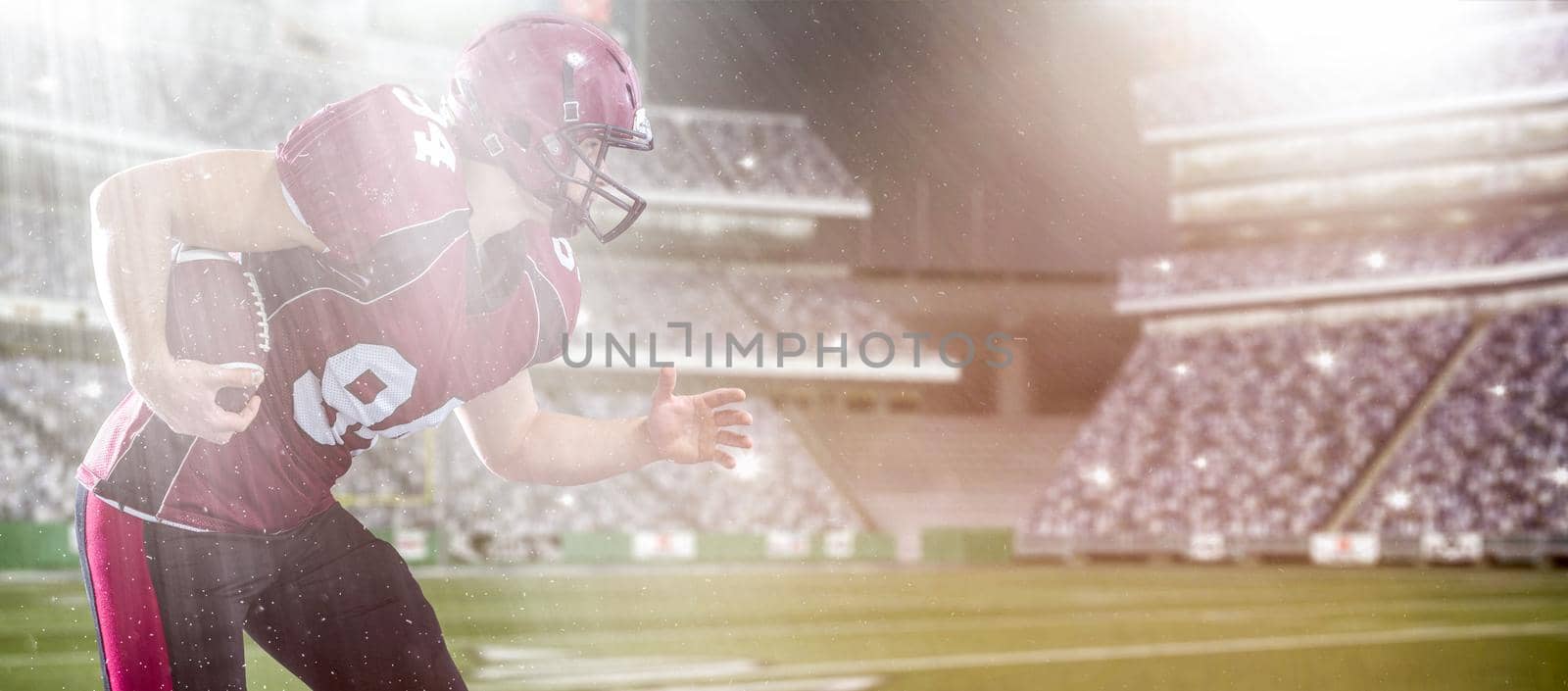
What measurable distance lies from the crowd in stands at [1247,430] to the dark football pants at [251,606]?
54.5 feet

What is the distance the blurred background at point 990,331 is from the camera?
8.70m

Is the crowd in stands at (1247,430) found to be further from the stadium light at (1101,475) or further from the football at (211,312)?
the football at (211,312)

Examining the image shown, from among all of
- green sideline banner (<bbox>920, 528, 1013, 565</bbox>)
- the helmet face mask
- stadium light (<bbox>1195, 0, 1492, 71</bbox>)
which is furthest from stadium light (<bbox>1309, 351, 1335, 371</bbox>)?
the helmet face mask

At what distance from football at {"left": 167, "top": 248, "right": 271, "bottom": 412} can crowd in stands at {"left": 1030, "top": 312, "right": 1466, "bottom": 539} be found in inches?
669

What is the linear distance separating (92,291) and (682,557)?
8268 millimetres

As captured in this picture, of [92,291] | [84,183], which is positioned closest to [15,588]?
[92,291]

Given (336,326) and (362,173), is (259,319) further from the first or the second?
(362,173)

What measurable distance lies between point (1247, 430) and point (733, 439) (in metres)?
Answer: 18.5

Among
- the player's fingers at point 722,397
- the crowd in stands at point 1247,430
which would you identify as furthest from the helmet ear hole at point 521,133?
the crowd in stands at point 1247,430

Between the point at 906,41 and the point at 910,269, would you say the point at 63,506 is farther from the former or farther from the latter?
the point at 910,269

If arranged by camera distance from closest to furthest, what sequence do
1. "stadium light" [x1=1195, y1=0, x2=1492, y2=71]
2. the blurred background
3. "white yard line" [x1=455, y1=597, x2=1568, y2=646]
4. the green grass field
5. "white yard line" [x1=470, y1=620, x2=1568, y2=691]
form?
"white yard line" [x1=470, y1=620, x2=1568, y2=691] → the green grass field → "white yard line" [x1=455, y1=597, x2=1568, y2=646] → the blurred background → "stadium light" [x1=1195, y1=0, x2=1492, y2=71]

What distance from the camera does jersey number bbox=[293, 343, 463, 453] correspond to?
1.95 meters

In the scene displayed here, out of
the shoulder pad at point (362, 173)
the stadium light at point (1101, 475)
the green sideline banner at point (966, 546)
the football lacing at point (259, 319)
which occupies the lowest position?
the green sideline banner at point (966, 546)

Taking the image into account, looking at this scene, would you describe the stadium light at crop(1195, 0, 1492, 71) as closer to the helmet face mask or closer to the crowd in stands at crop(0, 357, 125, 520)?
the crowd in stands at crop(0, 357, 125, 520)
